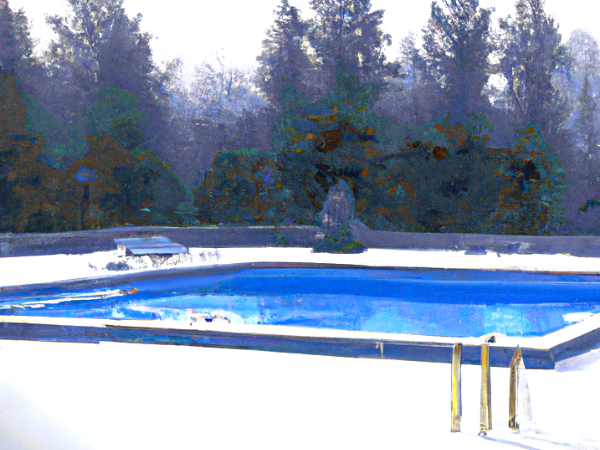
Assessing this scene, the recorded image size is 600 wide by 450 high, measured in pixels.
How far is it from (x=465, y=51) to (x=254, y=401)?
21.8m

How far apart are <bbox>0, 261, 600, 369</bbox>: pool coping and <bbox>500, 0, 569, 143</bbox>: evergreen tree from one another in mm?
17008

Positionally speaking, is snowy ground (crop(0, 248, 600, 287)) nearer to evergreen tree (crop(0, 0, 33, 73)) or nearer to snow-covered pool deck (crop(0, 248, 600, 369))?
snow-covered pool deck (crop(0, 248, 600, 369))

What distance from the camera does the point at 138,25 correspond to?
2564 cm

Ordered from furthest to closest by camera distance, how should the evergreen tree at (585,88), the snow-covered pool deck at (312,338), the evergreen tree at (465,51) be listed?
1. the evergreen tree at (585,88)
2. the evergreen tree at (465,51)
3. the snow-covered pool deck at (312,338)

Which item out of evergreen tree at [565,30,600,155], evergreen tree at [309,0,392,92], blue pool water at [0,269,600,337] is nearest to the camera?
blue pool water at [0,269,600,337]

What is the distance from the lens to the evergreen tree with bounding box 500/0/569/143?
20531 mm

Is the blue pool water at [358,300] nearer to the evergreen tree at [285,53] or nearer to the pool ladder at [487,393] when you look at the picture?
the pool ladder at [487,393]

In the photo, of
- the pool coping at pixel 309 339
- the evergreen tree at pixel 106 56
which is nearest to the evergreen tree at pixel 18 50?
the evergreen tree at pixel 106 56

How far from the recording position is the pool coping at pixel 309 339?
4.27 meters

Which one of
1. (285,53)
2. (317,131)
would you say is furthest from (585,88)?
(317,131)

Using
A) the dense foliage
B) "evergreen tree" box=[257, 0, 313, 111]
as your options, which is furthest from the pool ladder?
"evergreen tree" box=[257, 0, 313, 111]

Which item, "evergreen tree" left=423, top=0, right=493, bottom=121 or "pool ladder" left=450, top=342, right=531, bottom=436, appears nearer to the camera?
"pool ladder" left=450, top=342, right=531, bottom=436

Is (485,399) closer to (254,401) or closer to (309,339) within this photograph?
(254,401)

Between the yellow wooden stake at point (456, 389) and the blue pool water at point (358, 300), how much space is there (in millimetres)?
3910
